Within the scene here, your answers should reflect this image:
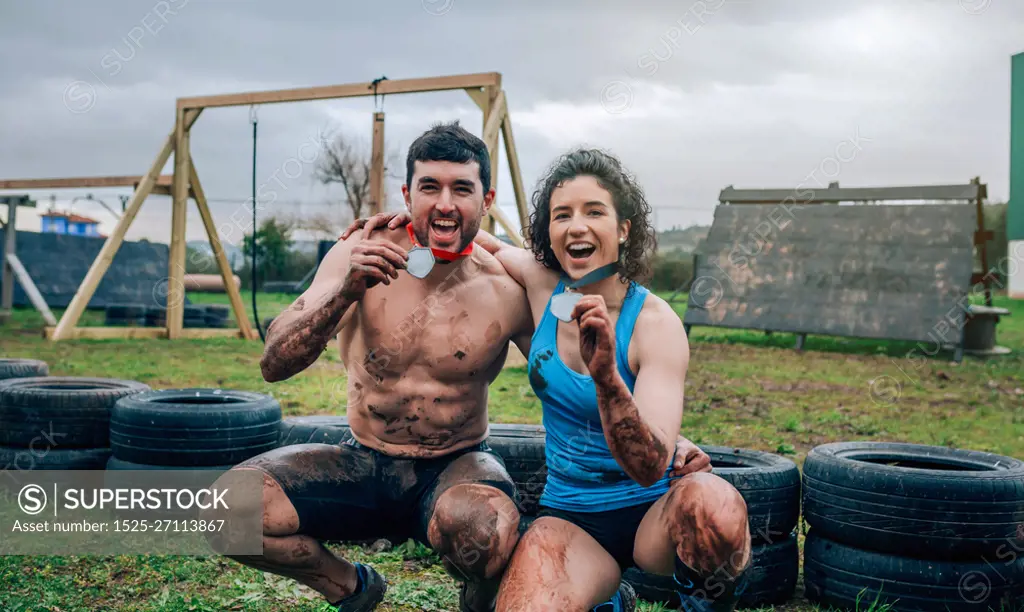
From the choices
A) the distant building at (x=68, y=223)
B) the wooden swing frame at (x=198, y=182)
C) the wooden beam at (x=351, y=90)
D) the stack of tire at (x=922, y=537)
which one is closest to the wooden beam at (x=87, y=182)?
the wooden swing frame at (x=198, y=182)

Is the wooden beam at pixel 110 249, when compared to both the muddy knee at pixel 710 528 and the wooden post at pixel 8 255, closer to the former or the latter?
the wooden post at pixel 8 255

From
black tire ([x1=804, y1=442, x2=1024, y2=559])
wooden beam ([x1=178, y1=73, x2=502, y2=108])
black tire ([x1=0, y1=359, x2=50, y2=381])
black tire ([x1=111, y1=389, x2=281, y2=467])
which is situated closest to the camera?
black tire ([x1=804, y1=442, x2=1024, y2=559])

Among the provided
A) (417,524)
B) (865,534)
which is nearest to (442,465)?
(417,524)

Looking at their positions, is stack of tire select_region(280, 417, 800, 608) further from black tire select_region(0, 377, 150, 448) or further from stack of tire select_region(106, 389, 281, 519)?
black tire select_region(0, 377, 150, 448)

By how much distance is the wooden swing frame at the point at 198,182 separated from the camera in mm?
8703

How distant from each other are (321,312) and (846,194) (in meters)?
12.2

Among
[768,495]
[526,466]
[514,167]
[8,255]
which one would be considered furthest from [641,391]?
[8,255]

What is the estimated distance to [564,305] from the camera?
2344 millimetres

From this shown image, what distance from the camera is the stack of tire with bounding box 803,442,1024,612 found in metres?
3.19

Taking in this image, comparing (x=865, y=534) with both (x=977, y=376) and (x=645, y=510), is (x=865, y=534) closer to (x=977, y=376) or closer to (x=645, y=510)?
(x=645, y=510)

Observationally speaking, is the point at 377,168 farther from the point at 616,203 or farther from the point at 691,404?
the point at 616,203

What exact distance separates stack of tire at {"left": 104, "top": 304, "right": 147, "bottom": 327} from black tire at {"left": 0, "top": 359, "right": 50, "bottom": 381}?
930 centimetres

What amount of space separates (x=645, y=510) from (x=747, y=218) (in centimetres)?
1192

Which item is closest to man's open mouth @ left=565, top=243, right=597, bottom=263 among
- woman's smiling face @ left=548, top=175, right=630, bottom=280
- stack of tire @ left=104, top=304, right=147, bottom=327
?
woman's smiling face @ left=548, top=175, right=630, bottom=280
